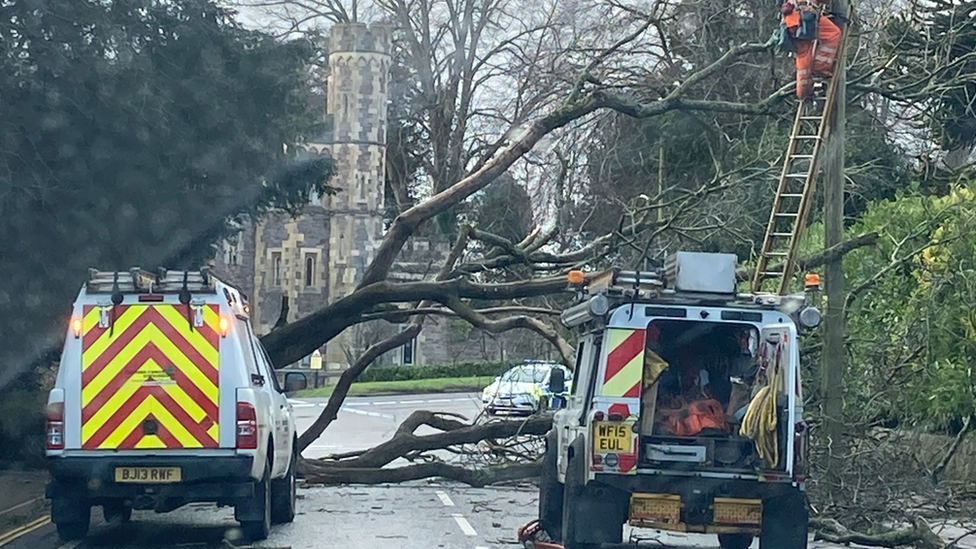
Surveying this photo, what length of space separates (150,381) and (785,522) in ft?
17.9

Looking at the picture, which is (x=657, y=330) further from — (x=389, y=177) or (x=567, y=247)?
(x=389, y=177)

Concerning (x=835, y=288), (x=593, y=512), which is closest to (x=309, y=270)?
(x=835, y=288)

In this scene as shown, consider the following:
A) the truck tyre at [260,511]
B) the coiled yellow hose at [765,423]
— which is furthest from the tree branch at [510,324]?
the coiled yellow hose at [765,423]

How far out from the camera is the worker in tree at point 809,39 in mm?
14125

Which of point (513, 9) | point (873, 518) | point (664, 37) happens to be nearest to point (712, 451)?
point (873, 518)

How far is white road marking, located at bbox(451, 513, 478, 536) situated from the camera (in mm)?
13586

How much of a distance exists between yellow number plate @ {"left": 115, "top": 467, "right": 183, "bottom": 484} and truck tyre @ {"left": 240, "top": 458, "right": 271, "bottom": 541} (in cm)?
73

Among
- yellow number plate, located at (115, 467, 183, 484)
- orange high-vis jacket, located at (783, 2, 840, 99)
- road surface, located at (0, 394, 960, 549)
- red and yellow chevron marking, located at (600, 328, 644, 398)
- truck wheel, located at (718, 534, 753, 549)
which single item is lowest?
road surface, located at (0, 394, 960, 549)

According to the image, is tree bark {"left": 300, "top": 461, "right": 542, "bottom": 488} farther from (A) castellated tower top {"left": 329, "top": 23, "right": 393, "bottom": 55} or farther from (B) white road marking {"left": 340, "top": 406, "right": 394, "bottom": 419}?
(A) castellated tower top {"left": 329, "top": 23, "right": 393, "bottom": 55}

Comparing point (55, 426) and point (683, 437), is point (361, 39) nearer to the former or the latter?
point (55, 426)

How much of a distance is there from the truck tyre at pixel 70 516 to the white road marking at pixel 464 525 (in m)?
3.56

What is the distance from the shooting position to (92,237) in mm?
17641

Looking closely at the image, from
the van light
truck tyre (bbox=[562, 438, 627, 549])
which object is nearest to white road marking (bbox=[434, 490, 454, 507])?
truck tyre (bbox=[562, 438, 627, 549])

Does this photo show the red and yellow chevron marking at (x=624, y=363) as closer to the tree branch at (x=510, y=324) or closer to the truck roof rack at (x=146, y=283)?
the truck roof rack at (x=146, y=283)
